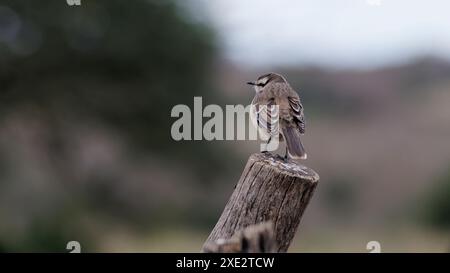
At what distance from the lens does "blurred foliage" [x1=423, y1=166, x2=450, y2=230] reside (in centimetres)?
1298

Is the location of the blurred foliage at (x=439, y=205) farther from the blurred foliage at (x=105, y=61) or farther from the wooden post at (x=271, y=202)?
the wooden post at (x=271, y=202)

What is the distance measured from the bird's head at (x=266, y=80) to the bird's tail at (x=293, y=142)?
0.54 metres

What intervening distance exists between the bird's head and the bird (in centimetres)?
14

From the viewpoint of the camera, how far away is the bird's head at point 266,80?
5.07 metres

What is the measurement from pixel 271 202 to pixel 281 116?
4.97 ft

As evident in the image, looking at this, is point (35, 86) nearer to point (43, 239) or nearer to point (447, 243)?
point (43, 239)

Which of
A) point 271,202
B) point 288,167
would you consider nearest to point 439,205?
point 288,167

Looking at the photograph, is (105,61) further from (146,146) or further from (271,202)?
(271,202)

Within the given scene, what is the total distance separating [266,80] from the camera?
5121mm

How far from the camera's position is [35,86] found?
14414mm

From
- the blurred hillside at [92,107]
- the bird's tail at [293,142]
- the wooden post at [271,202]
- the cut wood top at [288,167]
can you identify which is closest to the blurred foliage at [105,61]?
the blurred hillside at [92,107]

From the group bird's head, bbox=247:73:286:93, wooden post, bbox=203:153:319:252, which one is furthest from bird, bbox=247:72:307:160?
wooden post, bbox=203:153:319:252

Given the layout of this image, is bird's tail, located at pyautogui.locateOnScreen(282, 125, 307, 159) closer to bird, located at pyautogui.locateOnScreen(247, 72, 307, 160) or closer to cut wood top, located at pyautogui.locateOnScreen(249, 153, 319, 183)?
bird, located at pyautogui.locateOnScreen(247, 72, 307, 160)
